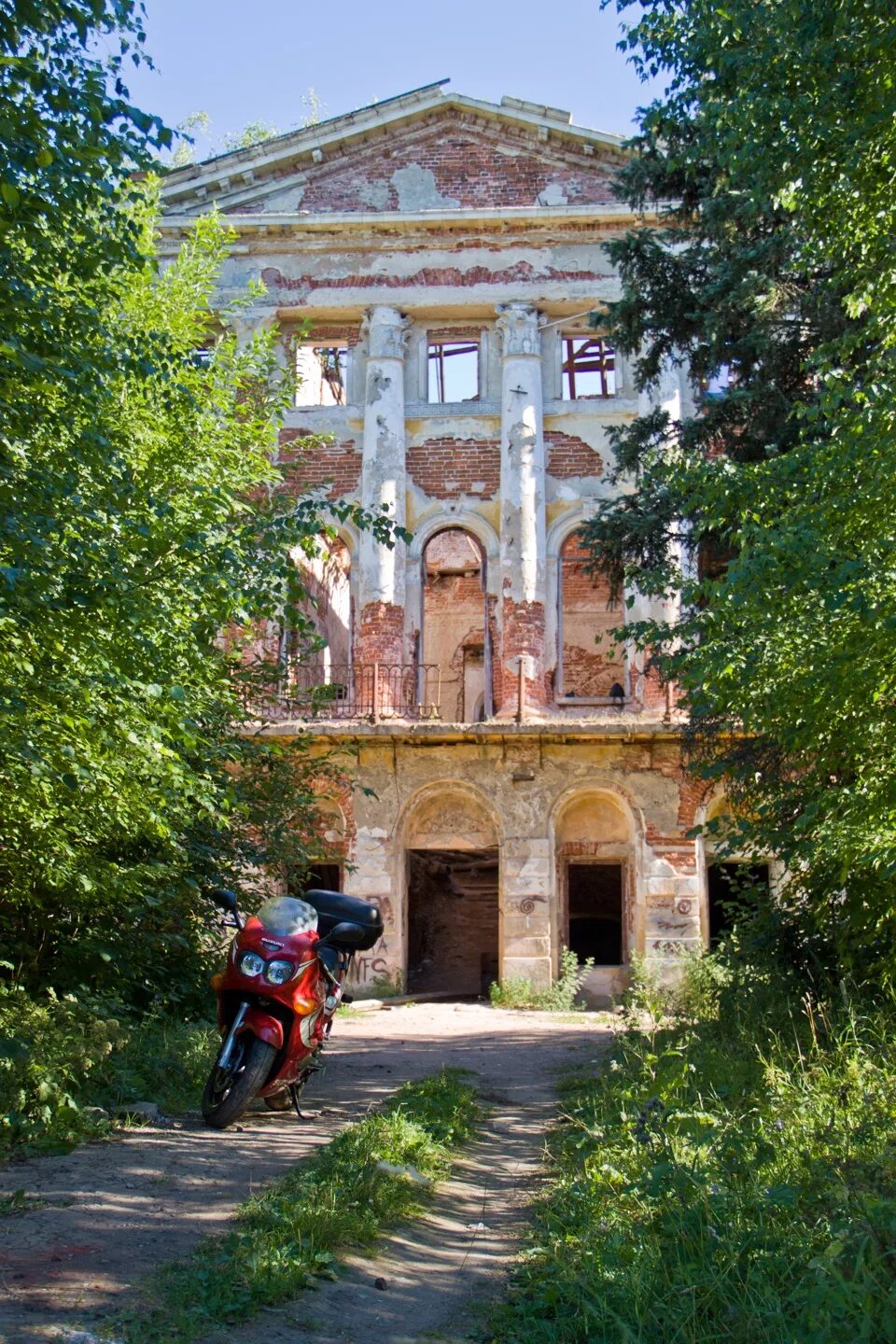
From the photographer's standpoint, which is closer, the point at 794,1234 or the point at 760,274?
the point at 794,1234

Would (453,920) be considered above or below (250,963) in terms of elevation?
below

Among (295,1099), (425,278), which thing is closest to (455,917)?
(425,278)

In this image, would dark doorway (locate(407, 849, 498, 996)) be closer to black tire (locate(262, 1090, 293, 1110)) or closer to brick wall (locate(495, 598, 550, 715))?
brick wall (locate(495, 598, 550, 715))

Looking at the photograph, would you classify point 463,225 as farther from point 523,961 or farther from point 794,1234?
point 794,1234

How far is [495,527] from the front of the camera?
22484 mm

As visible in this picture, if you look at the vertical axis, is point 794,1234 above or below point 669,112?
below

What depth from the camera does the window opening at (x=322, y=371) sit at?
77.5 ft

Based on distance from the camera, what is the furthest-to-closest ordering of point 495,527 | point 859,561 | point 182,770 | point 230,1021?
point 495,527 < point 182,770 < point 230,1021 < point 859,561

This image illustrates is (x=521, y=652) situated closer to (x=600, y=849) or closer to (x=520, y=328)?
(x=600, y=849)

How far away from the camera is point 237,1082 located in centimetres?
733

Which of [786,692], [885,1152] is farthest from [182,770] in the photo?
[885,1152]

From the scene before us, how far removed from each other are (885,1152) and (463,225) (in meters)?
20.5

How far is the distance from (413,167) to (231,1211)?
21146 millimetres

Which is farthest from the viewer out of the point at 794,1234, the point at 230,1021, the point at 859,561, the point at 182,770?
the point at 182,770
